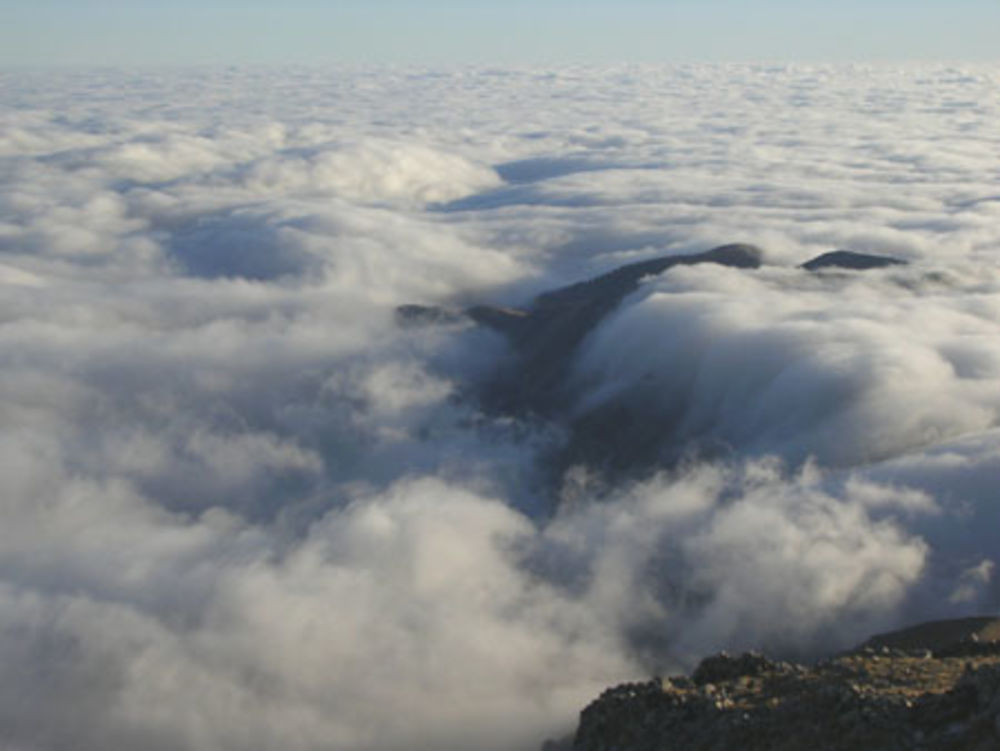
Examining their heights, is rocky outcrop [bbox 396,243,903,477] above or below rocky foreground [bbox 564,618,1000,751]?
below

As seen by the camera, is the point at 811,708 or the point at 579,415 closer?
the point at 811,708

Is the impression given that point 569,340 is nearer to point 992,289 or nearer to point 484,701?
point 992,289

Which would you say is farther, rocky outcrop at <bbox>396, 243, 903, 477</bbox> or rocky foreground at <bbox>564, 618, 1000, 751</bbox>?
rocky outcrop at <bbox>396, 243, 903, 477</bbox>

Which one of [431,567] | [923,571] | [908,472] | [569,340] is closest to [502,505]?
[431,567]

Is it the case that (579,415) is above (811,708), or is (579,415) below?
below

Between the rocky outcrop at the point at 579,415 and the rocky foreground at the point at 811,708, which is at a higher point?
the rocky foreground at the point at 811,708

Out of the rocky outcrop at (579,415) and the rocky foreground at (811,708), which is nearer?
the rocky foreground at (811,708)

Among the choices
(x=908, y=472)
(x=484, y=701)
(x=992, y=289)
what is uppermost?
(x=992, y=289)

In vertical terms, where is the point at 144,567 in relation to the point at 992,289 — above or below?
below
